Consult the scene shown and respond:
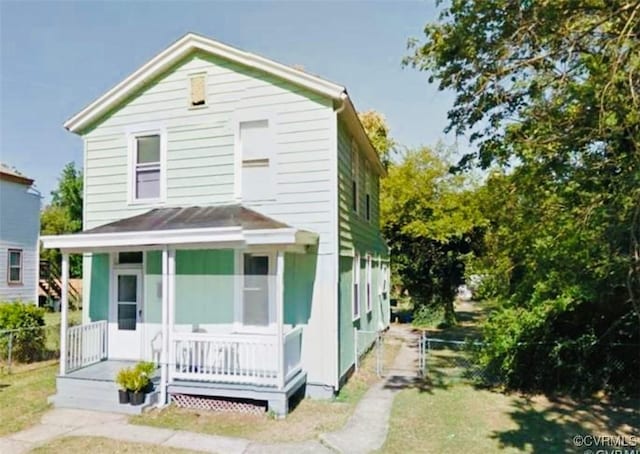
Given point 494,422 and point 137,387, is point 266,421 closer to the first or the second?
point 137,387

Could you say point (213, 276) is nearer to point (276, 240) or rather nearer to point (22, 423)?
point (276, 240)

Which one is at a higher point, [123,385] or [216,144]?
[216,144]

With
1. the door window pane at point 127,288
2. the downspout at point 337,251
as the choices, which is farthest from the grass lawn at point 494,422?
the door window pane at point 127,288

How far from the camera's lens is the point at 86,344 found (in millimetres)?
8836

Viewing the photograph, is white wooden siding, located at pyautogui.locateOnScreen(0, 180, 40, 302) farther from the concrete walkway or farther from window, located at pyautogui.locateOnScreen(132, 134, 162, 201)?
the concrete walkway

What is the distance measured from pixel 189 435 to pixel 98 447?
1.23 metres

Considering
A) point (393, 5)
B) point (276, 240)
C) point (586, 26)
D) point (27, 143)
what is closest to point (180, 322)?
point (276, 240)

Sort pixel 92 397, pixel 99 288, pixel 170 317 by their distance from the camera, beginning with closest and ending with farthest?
pixel 92 397
pixel 170 317
pixel 99 288

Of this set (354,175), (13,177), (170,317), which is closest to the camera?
(170,317)

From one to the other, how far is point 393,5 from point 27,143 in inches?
1037

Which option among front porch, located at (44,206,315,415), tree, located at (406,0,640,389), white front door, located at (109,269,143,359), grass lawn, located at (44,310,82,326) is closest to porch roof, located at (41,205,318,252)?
front porch, located at (44,206,315,415)

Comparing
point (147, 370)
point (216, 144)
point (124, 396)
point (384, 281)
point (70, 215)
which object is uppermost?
point (70, 215)

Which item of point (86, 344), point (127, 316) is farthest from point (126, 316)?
point (86, 344)

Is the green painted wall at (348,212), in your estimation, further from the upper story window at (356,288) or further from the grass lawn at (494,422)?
the grass lawn at (494,422)
